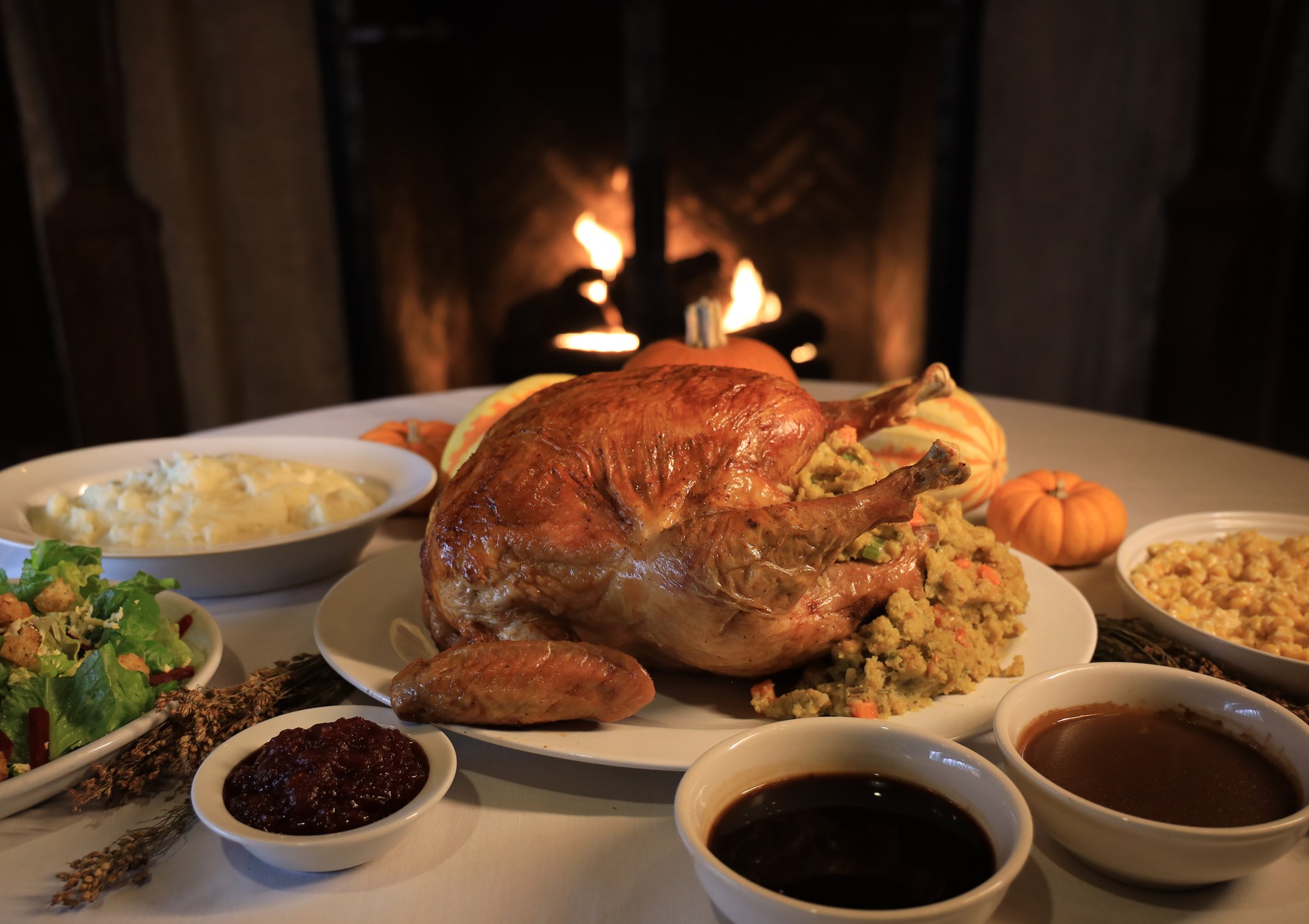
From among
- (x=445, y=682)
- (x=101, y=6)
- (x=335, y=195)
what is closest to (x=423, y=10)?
(x=335, y=195)

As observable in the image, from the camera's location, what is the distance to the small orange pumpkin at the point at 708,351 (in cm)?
238

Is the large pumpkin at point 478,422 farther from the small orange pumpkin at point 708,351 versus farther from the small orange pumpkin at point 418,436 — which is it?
the small orange pumpkin at point 708,351

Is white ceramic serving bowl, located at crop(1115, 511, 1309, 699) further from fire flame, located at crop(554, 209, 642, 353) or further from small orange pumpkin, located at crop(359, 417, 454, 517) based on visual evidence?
fire flame, located at crop(554, 209, 642, 353)

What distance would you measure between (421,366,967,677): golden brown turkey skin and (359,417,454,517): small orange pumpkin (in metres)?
0.96

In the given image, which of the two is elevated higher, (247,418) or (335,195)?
(335,195)

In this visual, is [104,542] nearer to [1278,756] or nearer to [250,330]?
[1278,756]

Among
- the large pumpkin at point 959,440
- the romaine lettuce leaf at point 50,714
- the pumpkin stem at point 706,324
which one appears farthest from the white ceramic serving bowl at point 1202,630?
the romaine lettuce leaf at point 50,714

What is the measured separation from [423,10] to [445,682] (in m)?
4.24

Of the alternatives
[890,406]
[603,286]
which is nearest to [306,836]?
[890,406]

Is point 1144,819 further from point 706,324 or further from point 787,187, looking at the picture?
point 787,187

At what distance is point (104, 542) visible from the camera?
193 centimetres

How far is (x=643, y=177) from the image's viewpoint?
186 inches

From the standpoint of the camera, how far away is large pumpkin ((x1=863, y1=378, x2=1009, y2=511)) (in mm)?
2225

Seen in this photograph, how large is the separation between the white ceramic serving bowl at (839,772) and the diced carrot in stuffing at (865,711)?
15 cm
